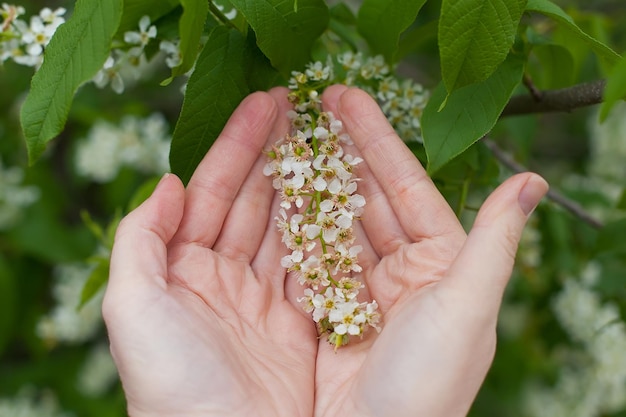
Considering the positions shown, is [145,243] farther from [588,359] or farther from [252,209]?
[588,359]

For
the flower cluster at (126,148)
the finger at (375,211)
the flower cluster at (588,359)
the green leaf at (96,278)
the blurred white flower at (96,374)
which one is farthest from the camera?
the blurred white flower at (96,374)

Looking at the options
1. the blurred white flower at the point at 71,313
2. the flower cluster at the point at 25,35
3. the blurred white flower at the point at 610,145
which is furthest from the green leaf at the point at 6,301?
the blurred white flower at the point at 610,145

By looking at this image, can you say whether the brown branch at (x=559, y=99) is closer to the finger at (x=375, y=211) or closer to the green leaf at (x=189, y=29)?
the finger at (x=375, y=211)

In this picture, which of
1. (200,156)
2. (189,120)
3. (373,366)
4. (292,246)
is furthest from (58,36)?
(373,366)

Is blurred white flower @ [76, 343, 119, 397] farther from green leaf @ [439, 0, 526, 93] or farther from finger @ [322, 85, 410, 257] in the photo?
green leaf @ [439, 0, 526, 93]

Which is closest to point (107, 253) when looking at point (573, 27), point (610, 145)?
point (573, 27)

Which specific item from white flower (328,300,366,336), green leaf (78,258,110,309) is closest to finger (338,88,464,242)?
white flower (328,300,366,336)

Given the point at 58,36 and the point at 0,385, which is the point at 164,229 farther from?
the point at 0,385
